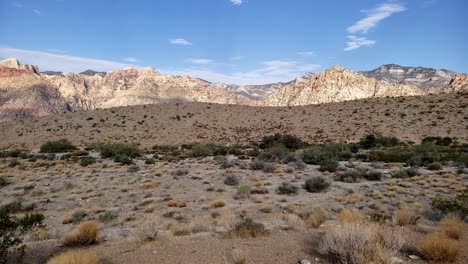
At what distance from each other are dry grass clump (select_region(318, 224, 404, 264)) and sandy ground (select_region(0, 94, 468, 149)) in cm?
4536

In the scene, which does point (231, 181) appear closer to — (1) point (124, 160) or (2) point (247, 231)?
(2) point (247, 231)

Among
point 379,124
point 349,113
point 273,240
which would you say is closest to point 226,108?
point 349,113

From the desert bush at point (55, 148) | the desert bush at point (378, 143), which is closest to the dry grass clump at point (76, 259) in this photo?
the desert bush at point (378, 143)

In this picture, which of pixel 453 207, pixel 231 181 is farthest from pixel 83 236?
pixel 231 181

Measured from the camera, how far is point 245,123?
66.5 m

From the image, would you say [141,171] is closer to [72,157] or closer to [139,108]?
[72,157]

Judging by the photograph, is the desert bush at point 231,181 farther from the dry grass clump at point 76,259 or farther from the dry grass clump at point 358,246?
the dry grass clump at point 76,259

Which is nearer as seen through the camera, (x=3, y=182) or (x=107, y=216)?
(x=107, y=216)

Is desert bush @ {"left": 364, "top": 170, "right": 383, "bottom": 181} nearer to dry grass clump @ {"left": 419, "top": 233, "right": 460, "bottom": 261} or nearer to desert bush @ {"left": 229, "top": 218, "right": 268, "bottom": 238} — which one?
desert bush @ {"left": 229, "top": 218, "right": 268, "bottom": 238}

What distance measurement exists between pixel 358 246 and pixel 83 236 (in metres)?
6.71

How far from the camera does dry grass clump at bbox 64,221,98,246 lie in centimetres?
841

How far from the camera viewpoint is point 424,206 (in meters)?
14.8

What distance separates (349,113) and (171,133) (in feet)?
110

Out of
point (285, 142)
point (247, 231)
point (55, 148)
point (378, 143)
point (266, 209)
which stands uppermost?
point (247, 231)
